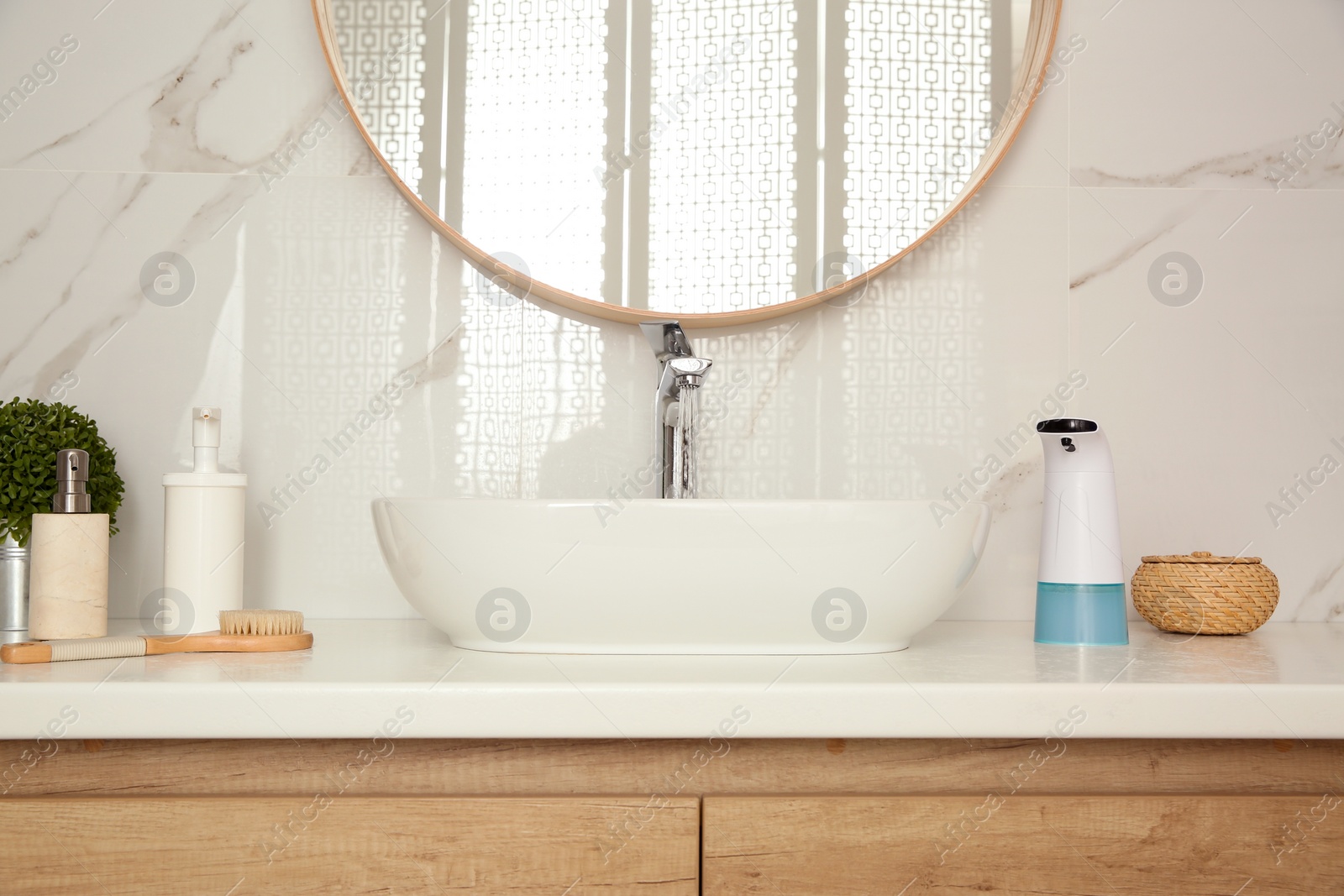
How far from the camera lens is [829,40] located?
1.07m

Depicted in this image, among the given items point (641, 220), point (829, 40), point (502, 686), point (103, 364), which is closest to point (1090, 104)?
point (829, 40)

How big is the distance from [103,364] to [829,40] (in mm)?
873

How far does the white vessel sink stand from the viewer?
0.71 meters

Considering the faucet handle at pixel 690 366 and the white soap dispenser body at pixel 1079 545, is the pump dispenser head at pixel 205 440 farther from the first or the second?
the white soap dispenser body at pixel 1079 545

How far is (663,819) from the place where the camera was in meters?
0.60

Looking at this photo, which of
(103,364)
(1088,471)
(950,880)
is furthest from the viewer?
(103,364)

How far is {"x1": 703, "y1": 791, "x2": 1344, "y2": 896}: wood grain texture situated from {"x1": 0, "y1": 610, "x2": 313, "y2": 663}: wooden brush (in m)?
0.39

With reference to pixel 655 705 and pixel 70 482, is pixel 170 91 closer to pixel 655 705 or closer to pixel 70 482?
pixel 70 482

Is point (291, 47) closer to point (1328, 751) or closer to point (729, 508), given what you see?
point (729, 508)

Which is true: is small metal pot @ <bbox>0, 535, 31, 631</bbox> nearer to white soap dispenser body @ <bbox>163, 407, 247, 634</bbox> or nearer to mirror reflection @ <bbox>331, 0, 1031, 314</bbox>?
white soap dispenser body @ <bbox>163, 407, 247, 634</bbox>

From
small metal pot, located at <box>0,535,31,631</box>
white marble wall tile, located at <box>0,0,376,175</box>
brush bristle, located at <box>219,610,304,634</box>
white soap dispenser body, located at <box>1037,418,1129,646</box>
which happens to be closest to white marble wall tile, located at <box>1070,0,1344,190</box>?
white soap dispenser body, located at <box>1037,418,1129,646</box>

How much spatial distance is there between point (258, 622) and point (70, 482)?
0.66ft

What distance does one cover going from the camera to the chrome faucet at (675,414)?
96cm

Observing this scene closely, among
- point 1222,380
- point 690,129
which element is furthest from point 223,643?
point 1222,380
